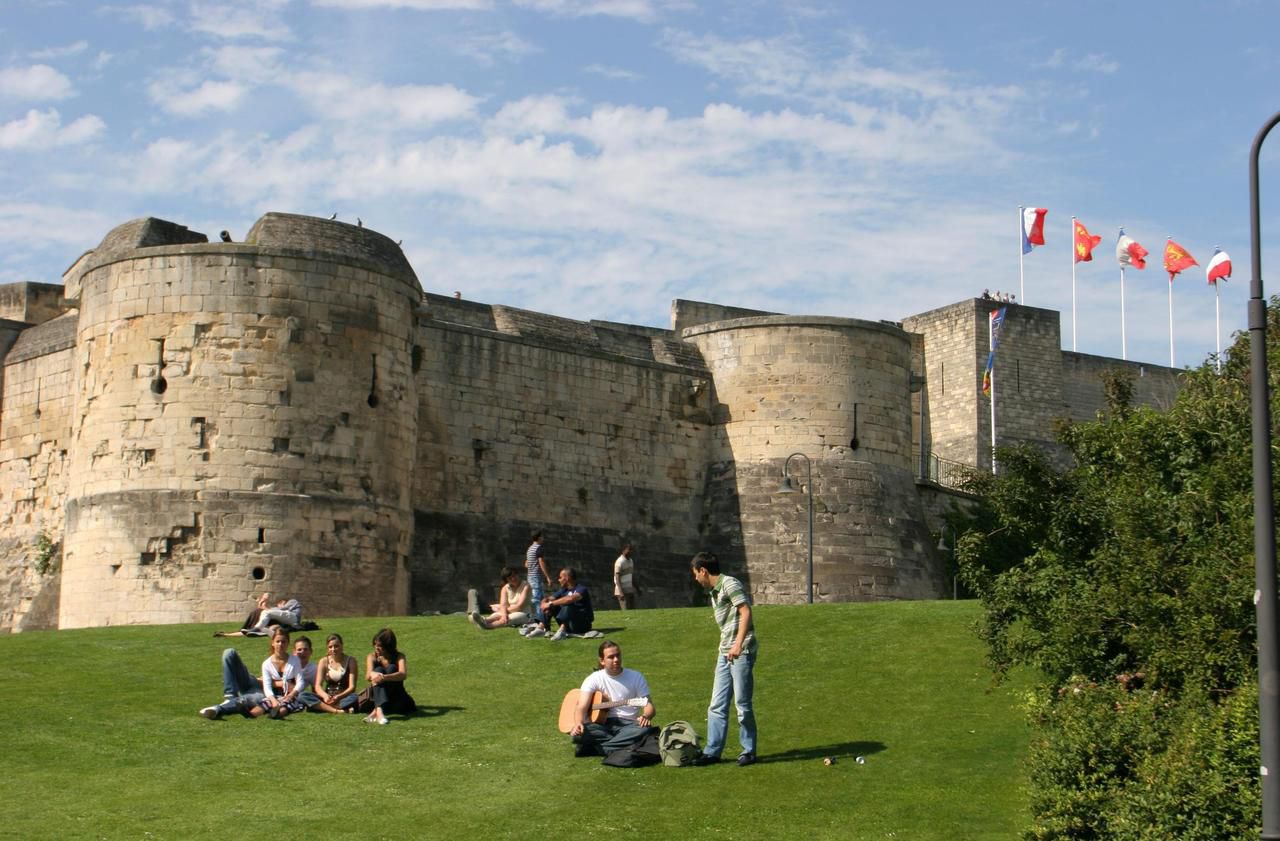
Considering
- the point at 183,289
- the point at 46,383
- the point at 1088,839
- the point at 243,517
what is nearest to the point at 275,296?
the point at 183,289

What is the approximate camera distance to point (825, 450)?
3759 centimetres

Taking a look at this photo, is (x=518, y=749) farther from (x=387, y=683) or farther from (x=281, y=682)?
(x=281, y=682)

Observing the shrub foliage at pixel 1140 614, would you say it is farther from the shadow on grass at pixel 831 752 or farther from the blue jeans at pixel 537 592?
the blue jeans at pixel 537 592

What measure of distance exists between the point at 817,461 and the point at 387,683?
19.3m

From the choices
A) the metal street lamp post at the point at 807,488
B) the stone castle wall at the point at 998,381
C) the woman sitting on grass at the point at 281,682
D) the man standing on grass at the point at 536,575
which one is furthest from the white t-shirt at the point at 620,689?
the stone castle wall at the point at 998,381

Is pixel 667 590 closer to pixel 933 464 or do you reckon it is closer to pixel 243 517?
pixel 243 517

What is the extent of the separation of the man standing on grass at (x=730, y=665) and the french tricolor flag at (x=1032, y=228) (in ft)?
128

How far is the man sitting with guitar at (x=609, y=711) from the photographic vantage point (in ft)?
56.7

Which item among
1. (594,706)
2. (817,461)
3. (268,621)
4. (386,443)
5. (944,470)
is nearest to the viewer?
(594,706)

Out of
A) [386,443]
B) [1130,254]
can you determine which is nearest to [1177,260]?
[1130,254]

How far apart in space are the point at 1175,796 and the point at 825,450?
23.1 metres

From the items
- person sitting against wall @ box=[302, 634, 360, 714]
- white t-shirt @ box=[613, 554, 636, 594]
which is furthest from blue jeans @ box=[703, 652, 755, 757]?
white t-shirt @ box=[613, 554, 636, 594]

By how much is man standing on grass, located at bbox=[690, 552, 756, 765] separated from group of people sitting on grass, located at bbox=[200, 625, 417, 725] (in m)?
3.30

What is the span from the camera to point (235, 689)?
19.4 meters
